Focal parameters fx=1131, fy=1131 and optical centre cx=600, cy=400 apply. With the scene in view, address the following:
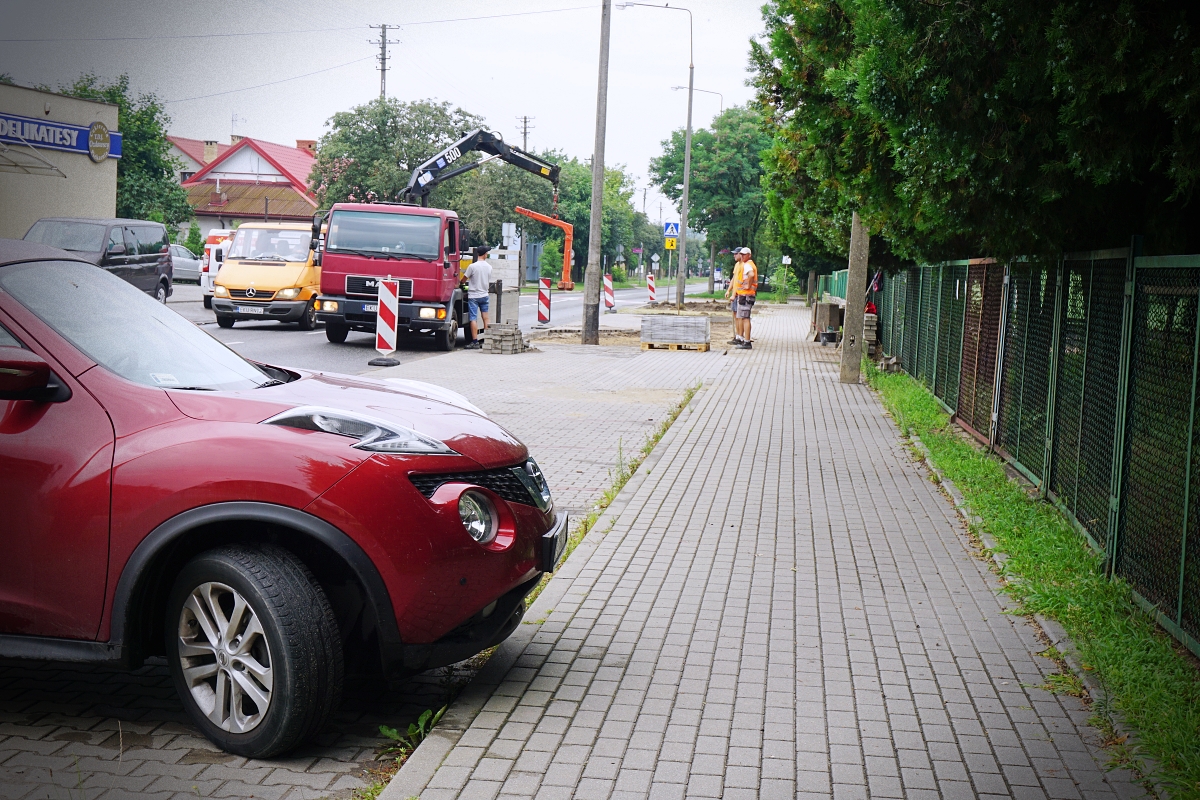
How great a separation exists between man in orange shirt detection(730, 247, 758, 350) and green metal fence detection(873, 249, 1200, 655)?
1250 centimetres

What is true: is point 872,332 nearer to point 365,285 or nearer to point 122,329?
point 365,285

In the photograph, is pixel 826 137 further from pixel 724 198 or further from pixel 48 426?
pixel 724 198

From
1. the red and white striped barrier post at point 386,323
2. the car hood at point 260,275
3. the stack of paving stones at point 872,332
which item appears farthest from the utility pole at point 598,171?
the red and white striped barrier post at point 386,323

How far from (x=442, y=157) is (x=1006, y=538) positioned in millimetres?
20152

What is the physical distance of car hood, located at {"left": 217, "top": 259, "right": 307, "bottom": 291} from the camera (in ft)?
76.5

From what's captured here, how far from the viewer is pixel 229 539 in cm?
383

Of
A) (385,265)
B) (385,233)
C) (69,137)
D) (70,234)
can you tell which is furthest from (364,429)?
(69,137)

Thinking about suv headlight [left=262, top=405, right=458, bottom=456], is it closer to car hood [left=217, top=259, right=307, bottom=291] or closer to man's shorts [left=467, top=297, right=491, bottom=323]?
man's shorts [left=467, top=297, right=491, bottom=323]

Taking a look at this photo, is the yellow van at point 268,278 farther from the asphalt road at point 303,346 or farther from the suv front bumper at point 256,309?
the asphalt road at point 303,346

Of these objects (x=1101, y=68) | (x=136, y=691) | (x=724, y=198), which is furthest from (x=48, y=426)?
(x=724, y=198)

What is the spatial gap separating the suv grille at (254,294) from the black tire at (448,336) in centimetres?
391

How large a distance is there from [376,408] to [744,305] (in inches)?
821

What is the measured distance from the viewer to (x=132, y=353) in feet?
13.9

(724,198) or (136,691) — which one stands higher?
(724,198)
